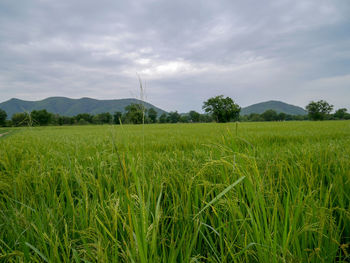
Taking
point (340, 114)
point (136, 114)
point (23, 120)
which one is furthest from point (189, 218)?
point (340, 114)

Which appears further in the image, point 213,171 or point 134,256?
point 213,171

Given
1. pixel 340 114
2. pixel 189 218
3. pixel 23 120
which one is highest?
pixel 340 114

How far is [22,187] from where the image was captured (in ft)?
4.94

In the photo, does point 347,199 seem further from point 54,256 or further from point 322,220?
point 54,256

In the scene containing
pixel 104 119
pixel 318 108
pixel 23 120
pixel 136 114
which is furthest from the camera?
pixel 318 108

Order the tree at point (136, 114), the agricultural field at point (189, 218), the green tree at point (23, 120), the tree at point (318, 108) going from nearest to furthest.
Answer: the agricultural field at point (189, 218), the tree at point (136, 114), the green tree at point (23, 120), the tree at point (318, 108)

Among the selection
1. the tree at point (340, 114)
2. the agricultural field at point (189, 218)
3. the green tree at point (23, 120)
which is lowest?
the agricultural field at point (189, 218)

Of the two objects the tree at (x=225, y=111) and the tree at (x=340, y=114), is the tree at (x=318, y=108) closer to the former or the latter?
the tree at (x=340, y=114)

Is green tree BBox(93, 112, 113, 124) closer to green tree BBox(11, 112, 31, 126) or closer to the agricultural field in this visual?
green tree BBox(11, 112, 31, 126)

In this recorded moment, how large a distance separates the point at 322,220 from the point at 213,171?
0.85 metres

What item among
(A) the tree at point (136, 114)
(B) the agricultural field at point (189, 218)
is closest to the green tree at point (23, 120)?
(B) the agricultural field at point (189, 218)

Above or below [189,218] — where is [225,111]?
above

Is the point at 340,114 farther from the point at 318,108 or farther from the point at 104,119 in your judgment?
the point at 104,119

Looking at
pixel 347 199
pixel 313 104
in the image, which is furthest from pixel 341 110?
pixel 347 199
